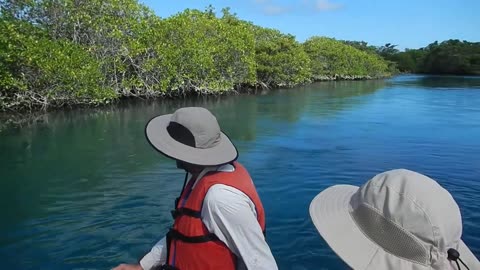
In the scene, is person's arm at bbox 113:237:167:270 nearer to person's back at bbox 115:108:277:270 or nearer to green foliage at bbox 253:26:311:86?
person's back at bbox 115:108:277:270

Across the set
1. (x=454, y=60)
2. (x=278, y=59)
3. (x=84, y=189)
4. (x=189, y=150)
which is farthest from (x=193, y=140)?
(x=454, y=60)

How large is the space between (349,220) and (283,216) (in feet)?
15.5

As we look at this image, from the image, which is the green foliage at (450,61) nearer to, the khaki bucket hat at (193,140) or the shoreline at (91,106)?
the shoreline at (91,106)

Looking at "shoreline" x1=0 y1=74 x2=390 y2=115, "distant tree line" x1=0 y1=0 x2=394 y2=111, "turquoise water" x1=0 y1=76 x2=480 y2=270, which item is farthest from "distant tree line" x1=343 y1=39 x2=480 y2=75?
"turquoise water" x1=0 y1=76 x2=480 y2=270

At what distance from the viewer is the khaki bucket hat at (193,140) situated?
2.00 meters

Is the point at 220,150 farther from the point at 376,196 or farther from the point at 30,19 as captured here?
the point at 30,19

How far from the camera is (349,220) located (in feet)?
5.14

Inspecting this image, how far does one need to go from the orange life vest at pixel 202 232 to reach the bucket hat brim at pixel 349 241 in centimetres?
40

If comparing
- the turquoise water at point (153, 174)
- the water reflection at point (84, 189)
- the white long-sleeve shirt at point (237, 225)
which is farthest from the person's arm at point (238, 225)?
the water reflection at point (84, 189)

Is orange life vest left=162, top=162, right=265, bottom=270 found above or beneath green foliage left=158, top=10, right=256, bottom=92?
beneath

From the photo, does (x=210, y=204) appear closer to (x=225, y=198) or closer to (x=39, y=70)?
(x=225, y=198)

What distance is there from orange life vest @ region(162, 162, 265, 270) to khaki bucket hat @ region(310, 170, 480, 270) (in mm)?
577

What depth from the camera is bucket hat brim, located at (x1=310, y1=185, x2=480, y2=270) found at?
1444mm

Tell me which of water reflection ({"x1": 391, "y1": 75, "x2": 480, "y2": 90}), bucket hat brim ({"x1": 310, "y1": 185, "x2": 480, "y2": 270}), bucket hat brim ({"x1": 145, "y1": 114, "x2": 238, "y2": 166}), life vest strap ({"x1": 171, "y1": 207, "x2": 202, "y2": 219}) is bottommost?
water reflection ({"x1": 391, "y1": 75, "x2": 480, "y2": 90})
